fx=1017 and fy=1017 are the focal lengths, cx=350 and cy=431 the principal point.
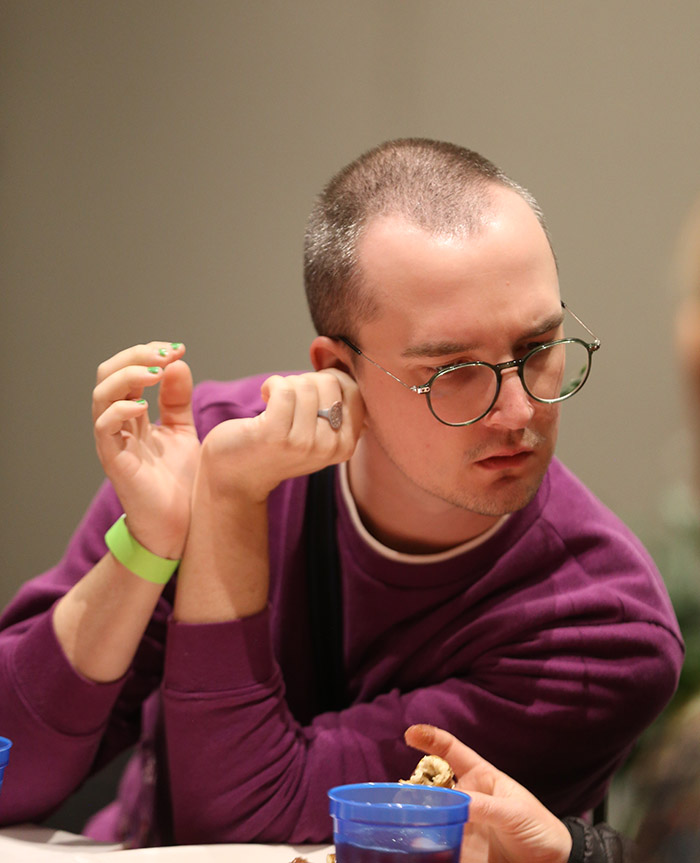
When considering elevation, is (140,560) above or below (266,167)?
below

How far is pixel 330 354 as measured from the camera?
142 cm

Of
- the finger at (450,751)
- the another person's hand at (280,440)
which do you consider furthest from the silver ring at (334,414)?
the finger at (450,751)

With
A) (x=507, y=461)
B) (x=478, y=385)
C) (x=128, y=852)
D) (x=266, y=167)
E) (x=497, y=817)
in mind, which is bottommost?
(x=128, y=852)

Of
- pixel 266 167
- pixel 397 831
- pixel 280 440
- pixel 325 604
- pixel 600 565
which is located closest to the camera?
pixel 397 831

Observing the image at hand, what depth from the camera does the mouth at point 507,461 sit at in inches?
50.3

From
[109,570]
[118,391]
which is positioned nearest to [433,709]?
[109,570]

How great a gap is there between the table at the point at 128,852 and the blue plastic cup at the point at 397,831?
0.40 meters

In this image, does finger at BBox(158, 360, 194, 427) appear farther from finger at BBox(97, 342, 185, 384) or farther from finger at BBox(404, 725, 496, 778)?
finger at BBox(404, 725, 496, 778)

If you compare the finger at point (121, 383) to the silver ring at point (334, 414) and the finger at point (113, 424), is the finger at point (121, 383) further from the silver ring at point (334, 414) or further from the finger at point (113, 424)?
the silver ring at point (334, 414)

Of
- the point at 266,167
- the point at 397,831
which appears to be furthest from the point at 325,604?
the point at 266,167

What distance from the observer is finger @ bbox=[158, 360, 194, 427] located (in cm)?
141

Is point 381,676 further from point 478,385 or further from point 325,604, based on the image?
point 478,385

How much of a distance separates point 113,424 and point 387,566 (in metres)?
0.43

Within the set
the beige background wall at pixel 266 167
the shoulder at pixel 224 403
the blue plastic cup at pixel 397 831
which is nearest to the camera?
the blue plastic cup at pixel 397 831
